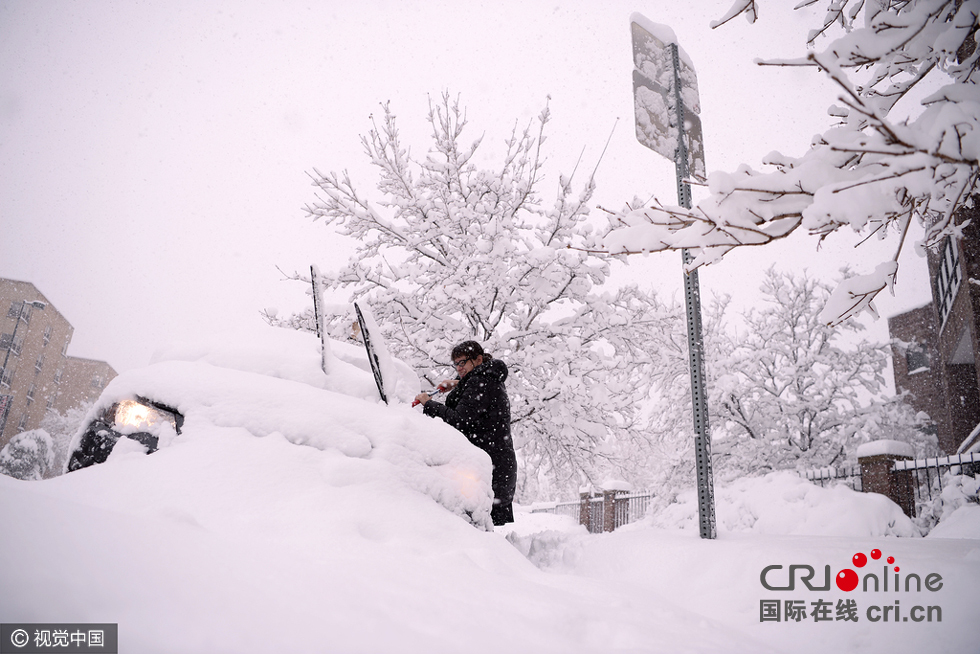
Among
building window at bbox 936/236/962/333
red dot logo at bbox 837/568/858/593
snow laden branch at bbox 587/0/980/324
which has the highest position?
building window at bbox 936/236/962/333

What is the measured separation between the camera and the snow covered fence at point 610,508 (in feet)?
40.3

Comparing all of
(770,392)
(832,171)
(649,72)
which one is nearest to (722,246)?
(832,171)

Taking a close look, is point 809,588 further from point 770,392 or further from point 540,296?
point 770,392

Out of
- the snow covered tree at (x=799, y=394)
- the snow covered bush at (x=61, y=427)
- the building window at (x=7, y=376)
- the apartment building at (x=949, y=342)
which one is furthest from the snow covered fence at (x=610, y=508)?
the snow covered bush at (x=61, y=427)

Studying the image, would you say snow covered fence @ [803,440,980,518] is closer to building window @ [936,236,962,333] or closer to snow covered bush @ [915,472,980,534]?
snow covered bush @ [915,472,980,534]

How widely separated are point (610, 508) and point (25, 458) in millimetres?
17705

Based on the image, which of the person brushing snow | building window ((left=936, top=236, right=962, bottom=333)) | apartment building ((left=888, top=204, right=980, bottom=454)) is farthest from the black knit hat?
building window ((left=936, top=236, right=962, bottom=333))

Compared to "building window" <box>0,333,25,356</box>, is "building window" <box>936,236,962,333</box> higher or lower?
lower

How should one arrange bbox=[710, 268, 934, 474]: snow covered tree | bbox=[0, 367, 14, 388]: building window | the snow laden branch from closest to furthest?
the snow laden branch < bbox=[710, 268, 934, 474]: snow covered tree < bbox=[0, 367, 14, 388]: building window

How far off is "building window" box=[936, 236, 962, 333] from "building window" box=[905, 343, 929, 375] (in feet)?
28.7

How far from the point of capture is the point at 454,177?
8.16 m

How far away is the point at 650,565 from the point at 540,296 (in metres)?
4.28

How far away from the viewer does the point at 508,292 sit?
7043mm

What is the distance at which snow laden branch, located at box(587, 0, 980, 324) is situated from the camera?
130cm
